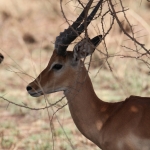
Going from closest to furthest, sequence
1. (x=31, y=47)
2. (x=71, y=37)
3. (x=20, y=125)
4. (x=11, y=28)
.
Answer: (x=71, y=37), (x=20, y=125), (x=31, y=47), (x=11, y=28)

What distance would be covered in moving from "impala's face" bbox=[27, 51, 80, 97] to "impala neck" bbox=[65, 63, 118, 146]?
77 millimetres

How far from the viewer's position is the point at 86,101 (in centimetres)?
598

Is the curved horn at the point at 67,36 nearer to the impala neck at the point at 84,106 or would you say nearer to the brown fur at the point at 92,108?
the brown fur at the point at 92,108

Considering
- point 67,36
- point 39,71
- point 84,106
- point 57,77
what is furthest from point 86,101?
point 39,71

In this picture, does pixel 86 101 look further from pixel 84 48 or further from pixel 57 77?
pixel 84 48

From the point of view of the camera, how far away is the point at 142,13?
564 inches

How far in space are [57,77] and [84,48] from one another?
1.24 feet

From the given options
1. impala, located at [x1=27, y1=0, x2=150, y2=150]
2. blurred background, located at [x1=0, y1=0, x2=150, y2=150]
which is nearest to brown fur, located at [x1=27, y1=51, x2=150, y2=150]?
impala, located at [x1=27, y1=0, x2=150, y2=150]

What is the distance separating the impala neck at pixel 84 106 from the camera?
5.91m

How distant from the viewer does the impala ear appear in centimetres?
582

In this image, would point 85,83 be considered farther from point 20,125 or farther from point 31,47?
point 31,47

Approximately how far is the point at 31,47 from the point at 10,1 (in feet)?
6.73

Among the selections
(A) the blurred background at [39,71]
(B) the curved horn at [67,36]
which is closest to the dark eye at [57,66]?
(B) the curved horn at [67,36]

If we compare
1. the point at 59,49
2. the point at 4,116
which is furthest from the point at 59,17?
the point at 59,49
